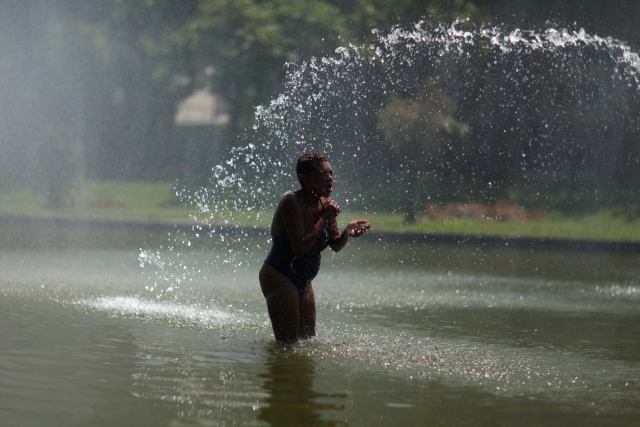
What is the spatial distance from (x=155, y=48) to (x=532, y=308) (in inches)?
748

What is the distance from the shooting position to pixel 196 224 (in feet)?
56.9

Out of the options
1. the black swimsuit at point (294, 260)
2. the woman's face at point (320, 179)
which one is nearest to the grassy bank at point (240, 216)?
the black swimsuit at point (294, 260)

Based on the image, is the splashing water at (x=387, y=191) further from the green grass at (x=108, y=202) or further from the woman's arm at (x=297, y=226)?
the green grass at (x=108, y=202)

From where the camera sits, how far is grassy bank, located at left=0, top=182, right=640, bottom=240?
1792cm

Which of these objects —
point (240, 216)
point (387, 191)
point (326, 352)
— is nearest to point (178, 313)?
point (326, 352)

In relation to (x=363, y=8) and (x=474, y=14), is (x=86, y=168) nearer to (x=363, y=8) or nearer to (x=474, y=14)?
(x=363, y=8)

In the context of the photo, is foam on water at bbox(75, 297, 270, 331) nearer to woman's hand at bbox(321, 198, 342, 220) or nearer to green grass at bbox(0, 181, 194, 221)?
woman's hand at bbox(321, 198, 342, 220)

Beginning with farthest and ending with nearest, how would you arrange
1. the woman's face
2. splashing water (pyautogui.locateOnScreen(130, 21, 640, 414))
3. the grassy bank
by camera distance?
the grassy bank < splashing water (pyautogui.locateOnScreen(130, 21, 640, 414)) < the woman's face

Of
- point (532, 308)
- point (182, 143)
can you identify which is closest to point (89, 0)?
point (182, 143)

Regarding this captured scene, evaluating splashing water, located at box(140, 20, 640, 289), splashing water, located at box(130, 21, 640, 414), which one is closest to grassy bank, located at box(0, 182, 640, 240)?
splashing water, located at box(130, 21, 640, 414)

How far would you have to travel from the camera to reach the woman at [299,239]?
15.3 ft

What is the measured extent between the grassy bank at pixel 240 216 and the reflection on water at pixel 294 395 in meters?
10.8

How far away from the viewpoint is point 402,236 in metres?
15.5

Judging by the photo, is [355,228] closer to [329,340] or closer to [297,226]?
[297,226]
